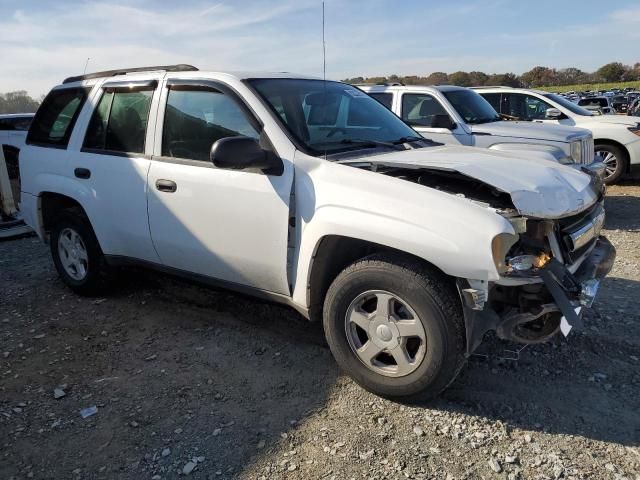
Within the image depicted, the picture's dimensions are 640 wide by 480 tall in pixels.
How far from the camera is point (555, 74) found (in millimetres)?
63531

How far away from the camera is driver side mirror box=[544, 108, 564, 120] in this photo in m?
9.84

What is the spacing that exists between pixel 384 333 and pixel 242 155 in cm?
128

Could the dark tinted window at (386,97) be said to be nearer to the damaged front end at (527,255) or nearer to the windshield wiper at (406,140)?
the windshield wiper at (406,140)

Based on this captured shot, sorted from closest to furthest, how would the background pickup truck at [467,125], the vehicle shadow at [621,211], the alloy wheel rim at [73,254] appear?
the alloy wheel rim at [73,254], the vehicle shadow at [621,211], the background pickup truck at [467,125]

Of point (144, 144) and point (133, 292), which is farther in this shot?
point (133, 292)

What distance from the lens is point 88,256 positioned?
4.60 meters

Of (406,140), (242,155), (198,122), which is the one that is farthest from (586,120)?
(242,155)

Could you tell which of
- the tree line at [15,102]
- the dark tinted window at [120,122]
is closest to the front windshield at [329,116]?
the dark tinted window at [120,122]

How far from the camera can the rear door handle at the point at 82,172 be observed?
4.29m

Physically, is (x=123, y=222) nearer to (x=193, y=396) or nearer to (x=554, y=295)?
(x=193, y=396)

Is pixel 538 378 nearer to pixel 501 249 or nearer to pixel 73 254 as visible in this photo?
pixel 501 249

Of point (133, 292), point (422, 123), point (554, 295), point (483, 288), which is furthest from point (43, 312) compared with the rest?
point (422, 123)

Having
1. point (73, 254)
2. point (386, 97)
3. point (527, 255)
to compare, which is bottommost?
point (73, 254)

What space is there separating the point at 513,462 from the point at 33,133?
4737 millimetres
